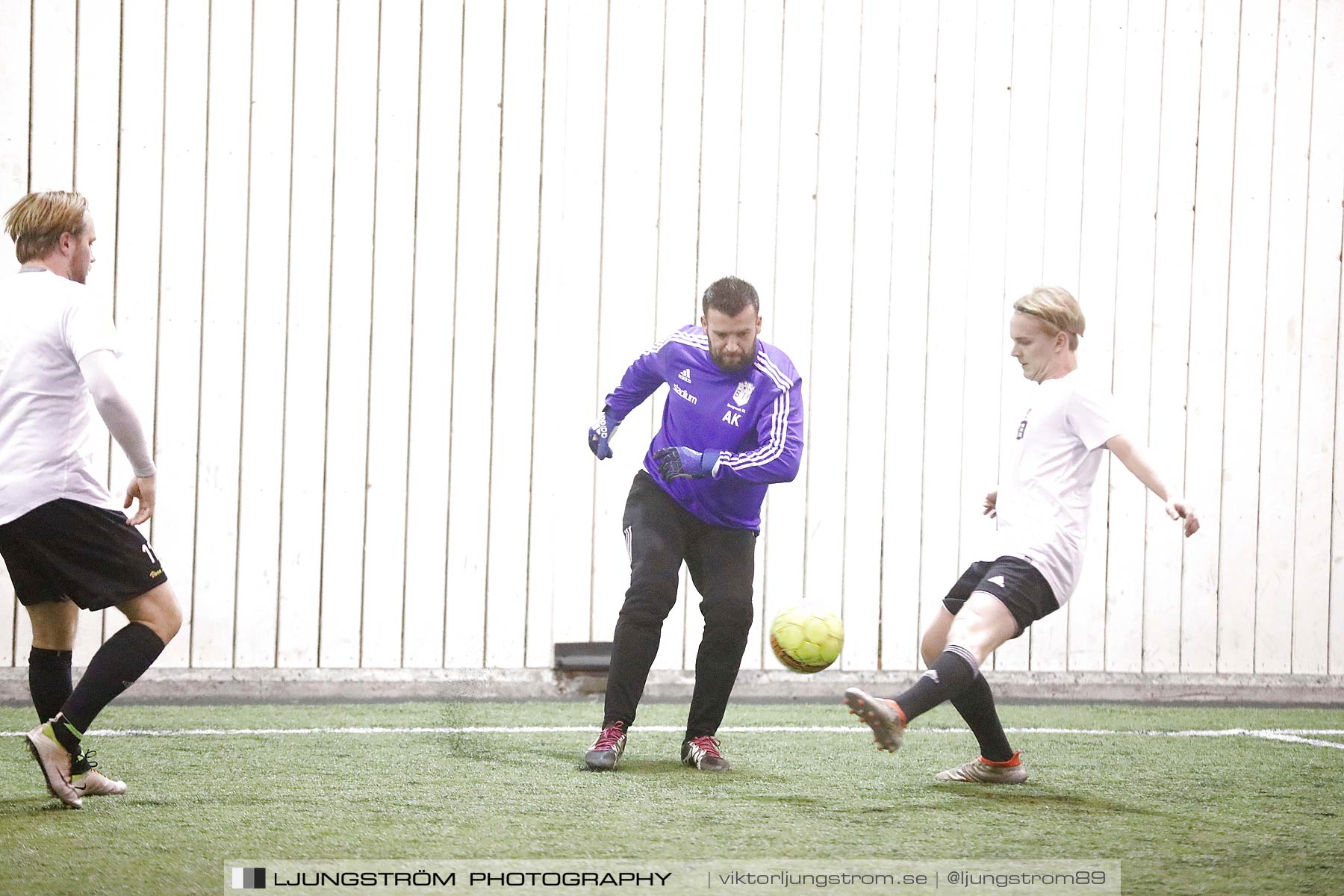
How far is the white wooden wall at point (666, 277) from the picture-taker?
22.5 ft

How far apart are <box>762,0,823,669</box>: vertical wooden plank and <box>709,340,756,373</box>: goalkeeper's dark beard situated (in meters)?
2.66

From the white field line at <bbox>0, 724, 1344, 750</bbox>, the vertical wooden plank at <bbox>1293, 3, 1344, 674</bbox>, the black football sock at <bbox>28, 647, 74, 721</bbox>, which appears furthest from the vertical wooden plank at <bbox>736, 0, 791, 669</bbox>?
the black football sock at <bbox>28, 647, 74, 721</bbox>

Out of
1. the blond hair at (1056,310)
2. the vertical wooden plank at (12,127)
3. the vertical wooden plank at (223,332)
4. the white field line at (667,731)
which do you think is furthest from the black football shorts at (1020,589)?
the vertical wooden plank at (12,127)

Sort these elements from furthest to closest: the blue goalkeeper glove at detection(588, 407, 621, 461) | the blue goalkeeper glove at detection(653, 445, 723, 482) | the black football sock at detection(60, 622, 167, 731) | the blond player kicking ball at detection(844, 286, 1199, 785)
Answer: the blue goalkeeper glove at detection(588, 407, 621, 461) < the blue goalkeeper glove at detection(653, 445, 723, 482) < the blond player kicking ball at detection(844, 286, 1199, 785) < the black football sock at detection(60, 622, 167, 731)

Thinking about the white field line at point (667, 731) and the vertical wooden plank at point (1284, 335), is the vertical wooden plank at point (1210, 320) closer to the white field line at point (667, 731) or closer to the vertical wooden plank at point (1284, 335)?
the vertical wooden plank at point (1284, 335)

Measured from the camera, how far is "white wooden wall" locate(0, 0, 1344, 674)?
6.86 m

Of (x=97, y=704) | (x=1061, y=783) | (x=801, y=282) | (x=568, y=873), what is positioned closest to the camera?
(x=568, y=873)

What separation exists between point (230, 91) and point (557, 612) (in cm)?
339

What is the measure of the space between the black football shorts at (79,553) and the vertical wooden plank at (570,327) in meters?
3.54

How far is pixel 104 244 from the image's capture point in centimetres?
672

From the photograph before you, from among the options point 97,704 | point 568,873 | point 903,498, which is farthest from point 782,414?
point 903,498

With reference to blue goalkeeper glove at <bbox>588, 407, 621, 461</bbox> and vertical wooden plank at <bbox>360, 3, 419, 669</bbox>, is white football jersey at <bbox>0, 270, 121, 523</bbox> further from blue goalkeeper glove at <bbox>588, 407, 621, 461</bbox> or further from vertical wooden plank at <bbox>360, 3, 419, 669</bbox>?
vertical wooden plank at <bbox>360, 3, 419, 669</bbox>

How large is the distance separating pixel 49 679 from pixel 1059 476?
11.0 feet

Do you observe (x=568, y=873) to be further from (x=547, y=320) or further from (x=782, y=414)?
(x=547, y=320)
